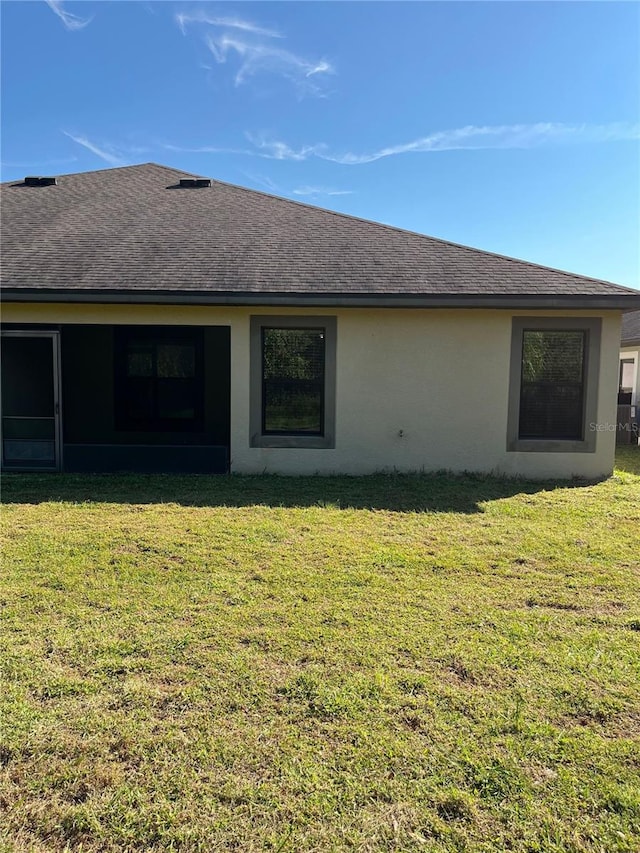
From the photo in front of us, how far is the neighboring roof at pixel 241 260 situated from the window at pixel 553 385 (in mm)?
670

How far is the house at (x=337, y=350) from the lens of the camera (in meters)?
7.86

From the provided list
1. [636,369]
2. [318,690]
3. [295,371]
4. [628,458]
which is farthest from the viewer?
[636,369]

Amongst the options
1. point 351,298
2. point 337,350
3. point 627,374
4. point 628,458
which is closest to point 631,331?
point 627,374

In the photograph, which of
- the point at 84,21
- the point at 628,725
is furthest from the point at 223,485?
the point at 84,21

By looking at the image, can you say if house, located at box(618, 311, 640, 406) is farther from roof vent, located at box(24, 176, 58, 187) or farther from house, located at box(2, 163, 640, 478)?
roof vent, located at box(24, 176, 58, 187)

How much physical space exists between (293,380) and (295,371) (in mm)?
158

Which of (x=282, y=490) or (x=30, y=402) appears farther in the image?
(x=30, y=402)

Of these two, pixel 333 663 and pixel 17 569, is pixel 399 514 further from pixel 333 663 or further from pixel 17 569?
pixel 17 569

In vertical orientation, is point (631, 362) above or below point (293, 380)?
above

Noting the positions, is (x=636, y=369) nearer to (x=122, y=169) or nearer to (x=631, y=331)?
(x=631, y=331)

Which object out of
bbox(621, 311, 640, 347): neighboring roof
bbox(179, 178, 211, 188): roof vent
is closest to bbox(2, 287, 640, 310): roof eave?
bbox(179, 178, 211, 188): roof vent

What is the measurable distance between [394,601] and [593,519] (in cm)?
366

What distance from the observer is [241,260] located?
867 cm

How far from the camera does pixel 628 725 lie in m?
2.47
